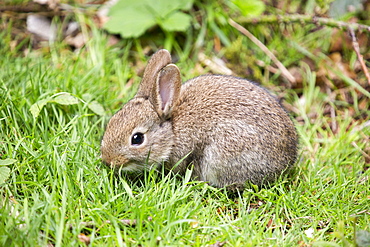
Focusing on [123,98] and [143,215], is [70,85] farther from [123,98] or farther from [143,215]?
[143,215]

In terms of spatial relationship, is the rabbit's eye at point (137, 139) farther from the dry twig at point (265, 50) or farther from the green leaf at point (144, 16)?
the dry twig at point (265, 50)

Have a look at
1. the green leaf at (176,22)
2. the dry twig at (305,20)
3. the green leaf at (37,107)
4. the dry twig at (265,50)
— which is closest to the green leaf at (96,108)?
the green leaf at (37,107)

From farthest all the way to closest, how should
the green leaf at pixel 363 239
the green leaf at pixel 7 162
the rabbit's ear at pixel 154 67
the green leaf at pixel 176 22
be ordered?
the green leaf at pixel 176 22
the rabbit's ear at pixel 154 67
the green leaf at pixel 7 162
the green leaf at pixel 363 239

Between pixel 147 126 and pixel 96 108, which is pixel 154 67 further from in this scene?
pixel 96 108

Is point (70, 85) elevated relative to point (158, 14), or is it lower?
lower

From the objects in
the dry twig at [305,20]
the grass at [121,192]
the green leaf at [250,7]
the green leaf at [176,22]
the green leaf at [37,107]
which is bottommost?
the grass at [121,192]

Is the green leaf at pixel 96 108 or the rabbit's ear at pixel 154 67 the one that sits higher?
the rabbit's ear at pixel 154 67

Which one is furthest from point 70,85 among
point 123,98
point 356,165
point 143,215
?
point 356,165
